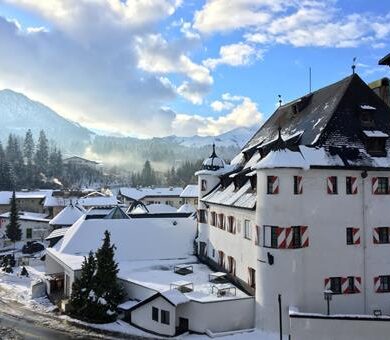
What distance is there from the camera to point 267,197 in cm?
2942

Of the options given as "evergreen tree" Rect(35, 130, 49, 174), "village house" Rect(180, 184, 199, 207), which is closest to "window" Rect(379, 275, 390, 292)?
"village house" Rect(180, 184, 199, 207)

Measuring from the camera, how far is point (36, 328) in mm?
32438

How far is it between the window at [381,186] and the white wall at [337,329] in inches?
349

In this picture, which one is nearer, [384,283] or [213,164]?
[384,283]

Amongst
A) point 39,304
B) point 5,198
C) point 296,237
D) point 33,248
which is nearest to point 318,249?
point 296,237

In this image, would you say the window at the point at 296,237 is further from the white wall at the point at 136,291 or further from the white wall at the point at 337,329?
the white wall at the point at 136,291

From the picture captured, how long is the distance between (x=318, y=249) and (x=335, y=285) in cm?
265

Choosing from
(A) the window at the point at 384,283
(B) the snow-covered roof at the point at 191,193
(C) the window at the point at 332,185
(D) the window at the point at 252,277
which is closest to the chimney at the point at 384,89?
(C) the window at the point at 332,185

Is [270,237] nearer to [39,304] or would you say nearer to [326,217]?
[326,217]

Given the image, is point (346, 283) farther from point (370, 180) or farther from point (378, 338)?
point (370, 180)

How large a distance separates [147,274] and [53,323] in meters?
8.69

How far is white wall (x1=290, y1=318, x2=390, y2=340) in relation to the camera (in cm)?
2538

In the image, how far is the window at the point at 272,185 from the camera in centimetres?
2912

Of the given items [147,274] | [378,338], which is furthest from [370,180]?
[147,274]
